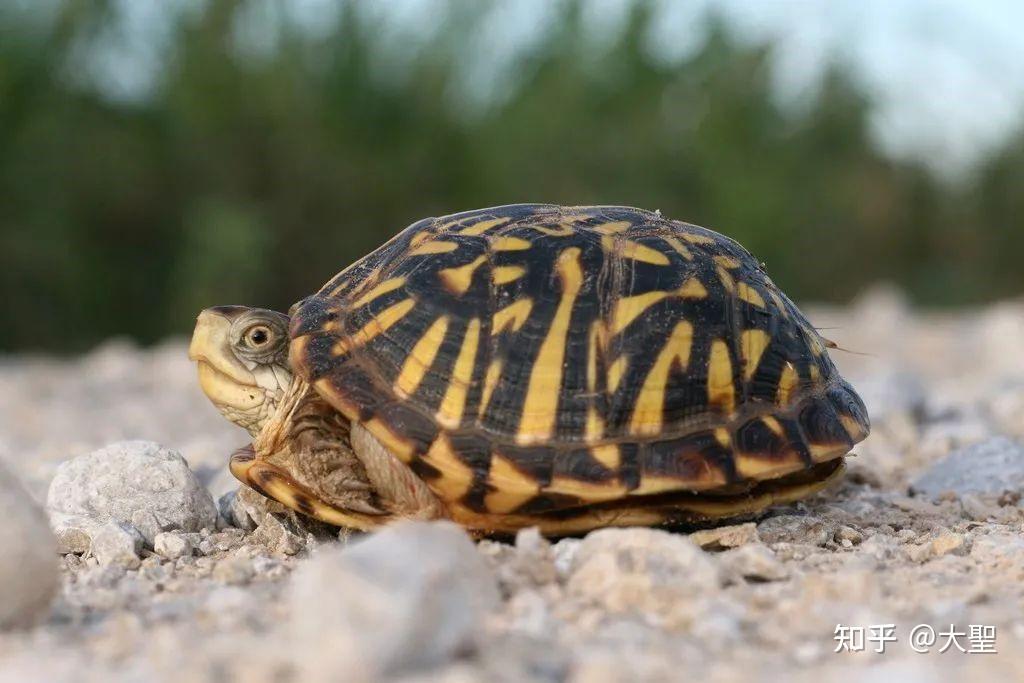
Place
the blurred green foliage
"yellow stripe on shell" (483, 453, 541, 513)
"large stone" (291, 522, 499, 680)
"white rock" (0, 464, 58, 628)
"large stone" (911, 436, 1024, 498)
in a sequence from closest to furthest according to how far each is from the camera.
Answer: "large stone" (291, 522, 499, 680)
"white rock" (0, 464, 58, 628)
"yellow stripe on shell" (483, 453, 541, 513)
"large stone" (911, 436, 1024, 498)
the blurred green foliage

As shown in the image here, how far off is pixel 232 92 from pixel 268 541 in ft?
24.5

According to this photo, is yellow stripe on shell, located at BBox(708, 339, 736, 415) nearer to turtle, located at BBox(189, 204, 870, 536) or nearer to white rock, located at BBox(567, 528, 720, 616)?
turtle, located at BBox(189, 204, 870, 536)

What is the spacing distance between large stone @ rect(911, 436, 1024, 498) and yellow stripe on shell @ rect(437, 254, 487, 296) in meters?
1.64

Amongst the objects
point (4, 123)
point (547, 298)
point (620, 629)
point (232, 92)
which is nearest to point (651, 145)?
point (232, 92)

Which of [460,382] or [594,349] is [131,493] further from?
[594,349]

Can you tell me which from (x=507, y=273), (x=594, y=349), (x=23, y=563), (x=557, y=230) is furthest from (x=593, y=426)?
(x=23, y=563)

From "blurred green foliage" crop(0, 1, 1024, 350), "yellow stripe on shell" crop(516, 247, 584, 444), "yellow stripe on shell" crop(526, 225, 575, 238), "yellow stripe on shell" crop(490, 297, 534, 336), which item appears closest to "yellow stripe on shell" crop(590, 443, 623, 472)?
"yellow stripe on shell" crop(516, 247, 584, 444)

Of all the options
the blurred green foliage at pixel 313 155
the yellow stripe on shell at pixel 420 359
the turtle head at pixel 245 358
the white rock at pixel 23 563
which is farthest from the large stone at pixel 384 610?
the blurred green foliage at pixel 313 155

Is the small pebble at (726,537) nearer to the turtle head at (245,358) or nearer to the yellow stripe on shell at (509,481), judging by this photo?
the yellow stripe on shell at (509,481)

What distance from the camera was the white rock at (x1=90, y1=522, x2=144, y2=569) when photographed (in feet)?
8.65

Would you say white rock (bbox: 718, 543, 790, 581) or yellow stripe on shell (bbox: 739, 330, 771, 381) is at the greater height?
yellow stripe on shell (bbox: 739, 330, 771, 381)

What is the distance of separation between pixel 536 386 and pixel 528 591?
26.5 inches

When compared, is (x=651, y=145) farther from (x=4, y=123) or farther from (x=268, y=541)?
(x=268, y=541)

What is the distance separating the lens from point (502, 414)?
8.76ft
